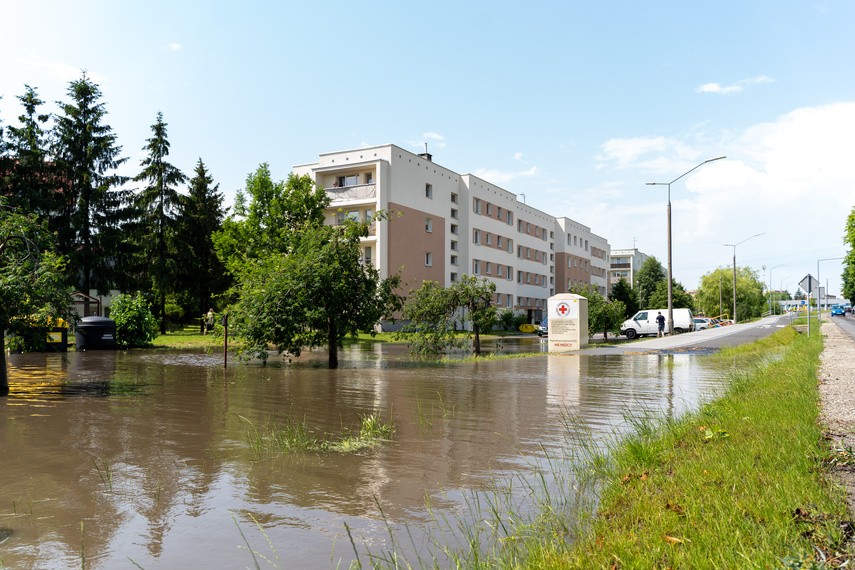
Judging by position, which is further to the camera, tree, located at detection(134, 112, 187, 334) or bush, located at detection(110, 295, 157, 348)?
tree, located at detection(134, 112, 187, 334)

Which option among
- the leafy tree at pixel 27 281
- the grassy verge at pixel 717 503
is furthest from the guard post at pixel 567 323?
the grassy verge at pixel 717 503

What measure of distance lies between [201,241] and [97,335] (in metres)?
29.9

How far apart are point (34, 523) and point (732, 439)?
5966 millimetres

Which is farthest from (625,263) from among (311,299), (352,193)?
(311,299)

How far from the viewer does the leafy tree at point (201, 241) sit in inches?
1989

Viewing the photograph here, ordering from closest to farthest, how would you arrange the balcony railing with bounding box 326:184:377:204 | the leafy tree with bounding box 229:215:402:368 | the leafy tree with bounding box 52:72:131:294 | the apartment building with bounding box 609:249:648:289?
the leafy tree with bounding box 229:215:402:368
the leafy tree with bounding box 52:72:131:294
the balcony railing with bounding box 326:184:377:204
the apartment building with bounding box 609:249:648:289

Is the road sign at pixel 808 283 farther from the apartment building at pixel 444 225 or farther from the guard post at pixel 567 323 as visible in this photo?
the apartment building at pixel 444 225

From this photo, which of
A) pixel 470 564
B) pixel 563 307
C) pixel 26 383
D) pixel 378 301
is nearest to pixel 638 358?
pixel 563 307

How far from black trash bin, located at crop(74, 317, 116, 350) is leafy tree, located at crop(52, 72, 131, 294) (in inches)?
575

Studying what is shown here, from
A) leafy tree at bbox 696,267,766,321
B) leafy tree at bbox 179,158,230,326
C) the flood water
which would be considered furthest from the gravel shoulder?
leafy tree at bbox 696,267,766,321

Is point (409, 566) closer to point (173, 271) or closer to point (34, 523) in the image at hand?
point (34, 523)

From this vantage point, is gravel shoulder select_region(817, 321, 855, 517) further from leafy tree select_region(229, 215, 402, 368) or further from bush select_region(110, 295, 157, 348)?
bush select_region(110, 295, 157, 348)

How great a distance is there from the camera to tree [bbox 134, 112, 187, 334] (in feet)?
148

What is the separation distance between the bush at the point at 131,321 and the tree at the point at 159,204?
52.9ft
